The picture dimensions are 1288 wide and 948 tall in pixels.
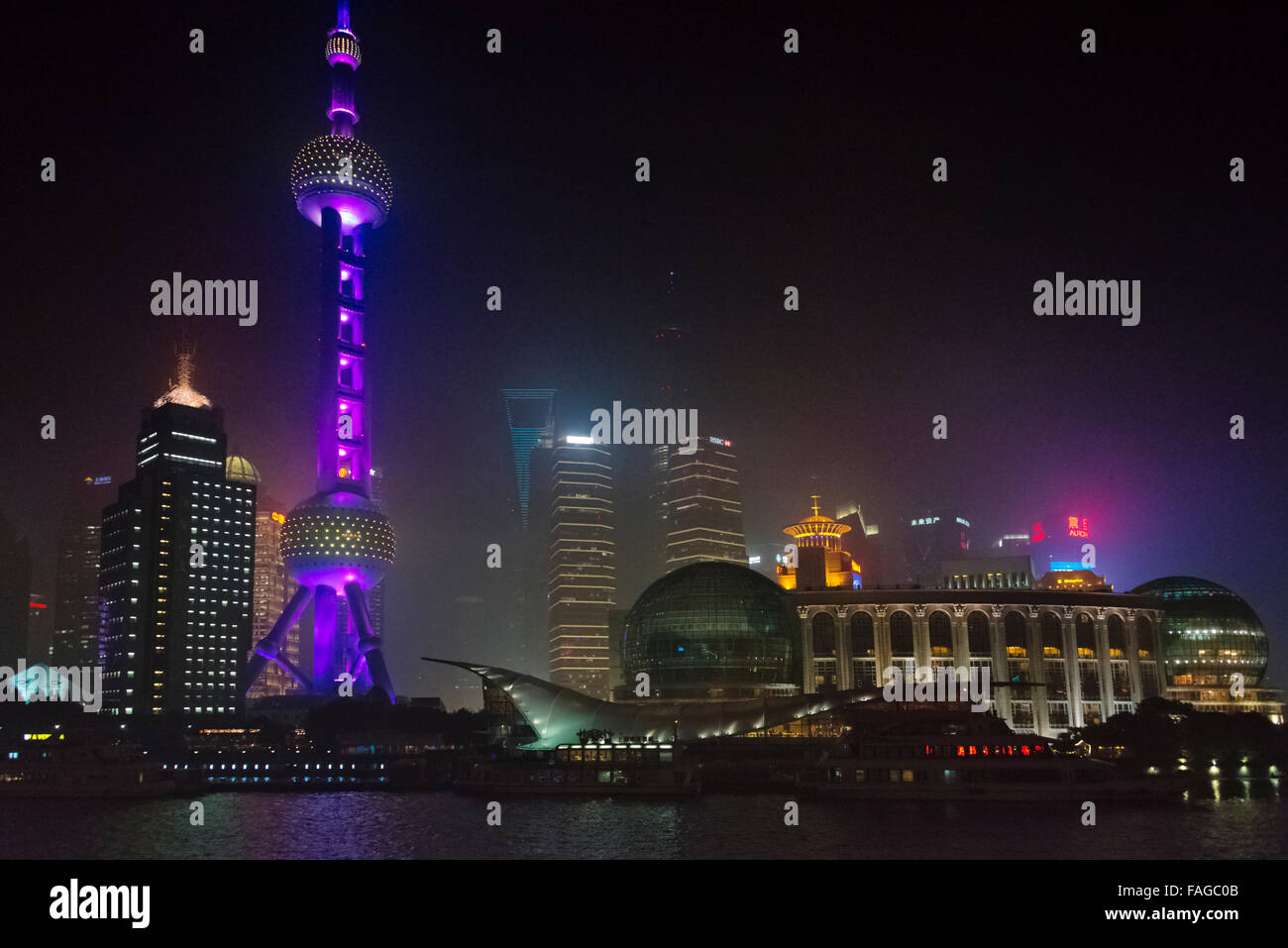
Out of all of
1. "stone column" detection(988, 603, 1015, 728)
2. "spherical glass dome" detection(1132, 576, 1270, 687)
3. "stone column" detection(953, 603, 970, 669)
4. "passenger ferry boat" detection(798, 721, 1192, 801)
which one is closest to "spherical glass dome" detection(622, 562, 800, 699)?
"stone column" detection(953, 603, 970, 669)

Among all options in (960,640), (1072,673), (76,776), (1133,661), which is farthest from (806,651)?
(76,776)

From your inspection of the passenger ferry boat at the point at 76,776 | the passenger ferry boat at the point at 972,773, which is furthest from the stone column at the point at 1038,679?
the passenger ferry boat at the point at 76,776

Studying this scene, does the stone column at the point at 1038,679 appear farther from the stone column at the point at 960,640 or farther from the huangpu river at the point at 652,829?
the huangpu river at the point at 652,829

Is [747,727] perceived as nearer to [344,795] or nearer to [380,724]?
[344,795]

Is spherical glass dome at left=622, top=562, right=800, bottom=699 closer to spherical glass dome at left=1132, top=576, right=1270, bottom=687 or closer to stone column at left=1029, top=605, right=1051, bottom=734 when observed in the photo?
stone column at left=1029, top=605, right=1051, bottom=734

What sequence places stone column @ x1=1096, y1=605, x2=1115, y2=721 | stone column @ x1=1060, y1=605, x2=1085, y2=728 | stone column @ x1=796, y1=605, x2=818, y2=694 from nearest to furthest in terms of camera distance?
1. stone column @ x1=796, y1=605, x2=818, y2=694
2. stone column @ x1=1060, y1=605, x2=1085, y2=728
3. stone column @ x1=1096, y1=605, x2=1115, y2=721
